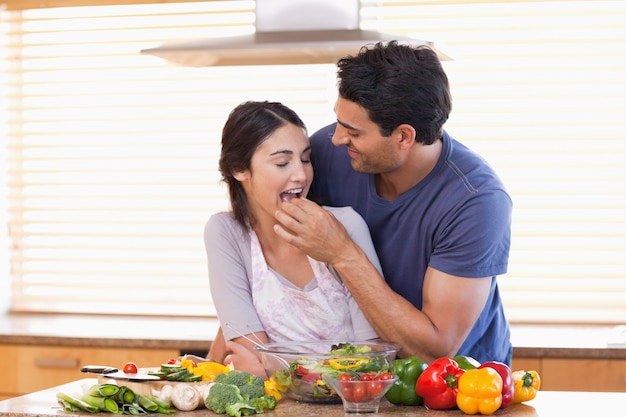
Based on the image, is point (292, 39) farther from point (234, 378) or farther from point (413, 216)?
point (234, 378)

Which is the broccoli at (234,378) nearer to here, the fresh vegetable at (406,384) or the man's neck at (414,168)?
the fresh vegetable at (406,384)

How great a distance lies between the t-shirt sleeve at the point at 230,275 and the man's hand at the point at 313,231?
0.66ft

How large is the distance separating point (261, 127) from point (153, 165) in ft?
5.69

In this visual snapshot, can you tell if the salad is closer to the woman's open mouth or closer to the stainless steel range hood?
the woman's open mouth

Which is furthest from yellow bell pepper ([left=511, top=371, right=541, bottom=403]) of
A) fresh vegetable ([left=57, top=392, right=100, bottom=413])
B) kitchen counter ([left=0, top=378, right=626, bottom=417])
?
fresh vegetable ([left=57, top=392, right=100, bottom=413])

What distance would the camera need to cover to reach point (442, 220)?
2420 millimetres

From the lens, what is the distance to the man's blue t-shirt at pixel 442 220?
2.36 metres

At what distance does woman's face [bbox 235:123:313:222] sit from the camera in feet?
8.04

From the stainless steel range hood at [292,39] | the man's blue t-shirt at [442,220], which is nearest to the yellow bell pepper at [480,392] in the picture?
the man's blue t-shirt at [442,220]

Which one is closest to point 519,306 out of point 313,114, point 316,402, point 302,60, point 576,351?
point 576,351

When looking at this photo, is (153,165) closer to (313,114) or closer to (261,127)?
(313,114)

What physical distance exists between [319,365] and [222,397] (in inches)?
8.2

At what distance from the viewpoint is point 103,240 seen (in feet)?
13.6

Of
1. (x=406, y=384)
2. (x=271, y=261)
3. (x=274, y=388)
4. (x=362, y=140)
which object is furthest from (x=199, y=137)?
(x=406, y=384)
